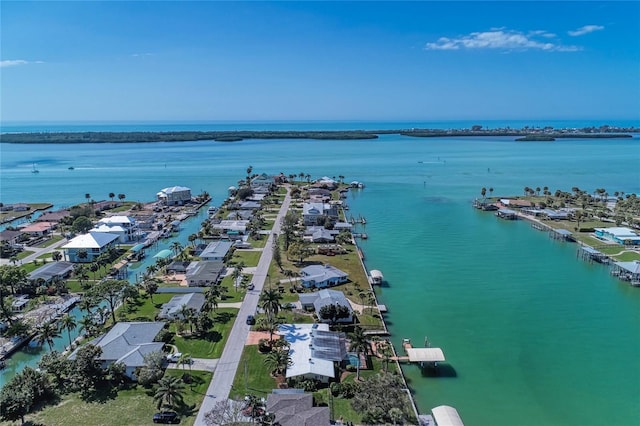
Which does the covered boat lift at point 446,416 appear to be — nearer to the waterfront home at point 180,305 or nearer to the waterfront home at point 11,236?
the waterfront home at point 180,305

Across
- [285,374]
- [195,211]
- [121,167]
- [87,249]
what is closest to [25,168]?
[121,167]

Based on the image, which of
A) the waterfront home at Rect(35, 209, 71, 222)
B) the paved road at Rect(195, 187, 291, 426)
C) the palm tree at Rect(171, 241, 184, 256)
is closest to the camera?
the paved road at Rect(195, 187, 291, 426)

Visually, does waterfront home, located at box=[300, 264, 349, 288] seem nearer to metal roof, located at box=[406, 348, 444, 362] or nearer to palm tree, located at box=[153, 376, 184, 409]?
metal roof, located at box=[406, 348, 444, 362]

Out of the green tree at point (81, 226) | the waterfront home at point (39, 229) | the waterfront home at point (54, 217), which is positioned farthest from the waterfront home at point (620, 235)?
the waterfront home at point (54, 217)

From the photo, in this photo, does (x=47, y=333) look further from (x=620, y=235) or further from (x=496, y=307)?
(x=620, y=235)

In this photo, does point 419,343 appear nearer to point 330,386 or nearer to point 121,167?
point 330,386

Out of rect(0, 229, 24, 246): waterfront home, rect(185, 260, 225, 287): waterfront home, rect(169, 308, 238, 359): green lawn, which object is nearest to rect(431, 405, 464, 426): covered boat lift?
rect(169, 308, 238, 359): green lawn
